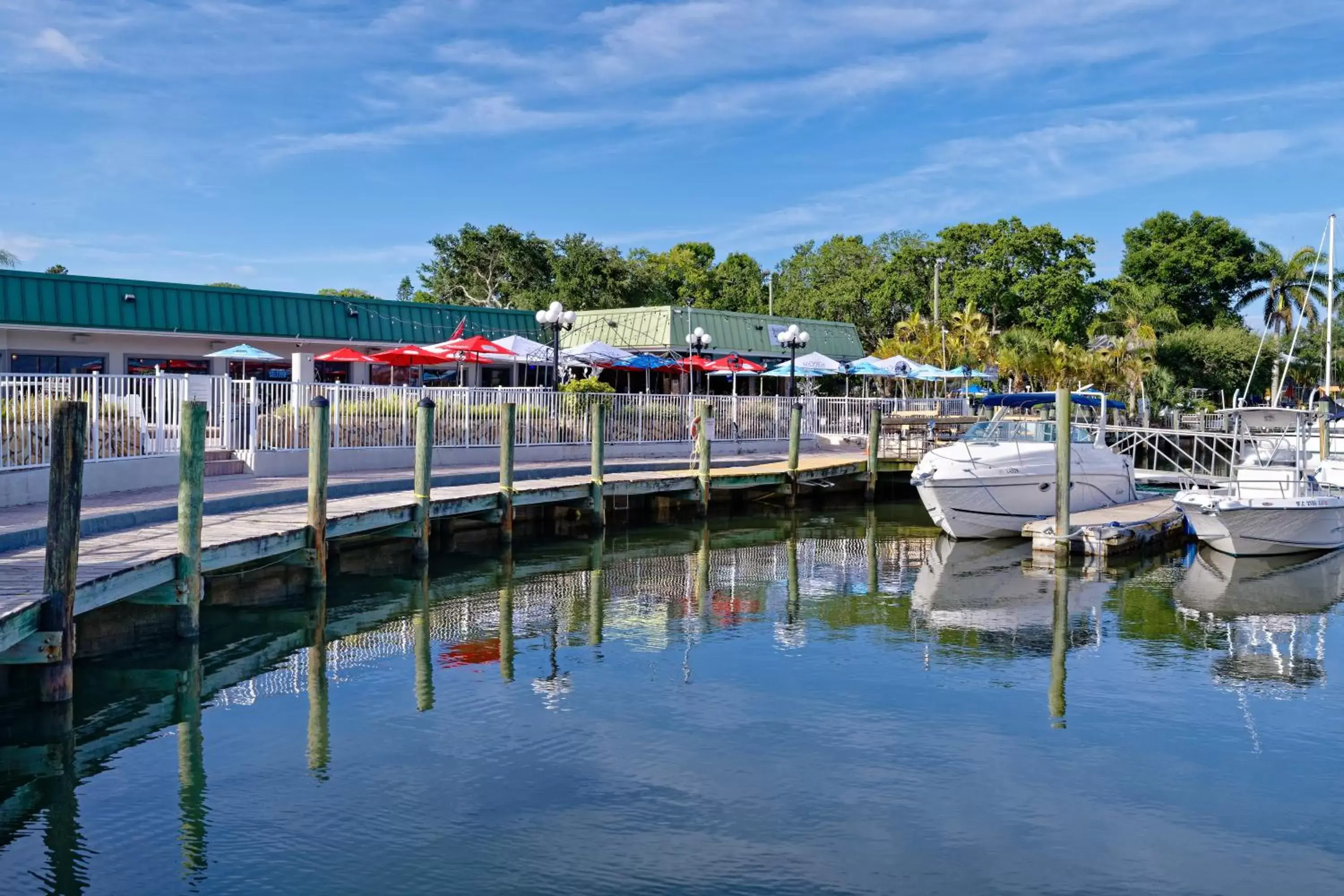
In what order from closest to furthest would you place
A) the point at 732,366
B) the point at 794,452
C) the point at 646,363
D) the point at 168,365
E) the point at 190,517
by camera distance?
1. the point at 190,517
2. the point at 794,452
3. the point at 168,365
4. the point at 646,363
5. the point at 732,366

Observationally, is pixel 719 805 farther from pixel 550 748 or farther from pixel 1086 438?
pixel 1086 438

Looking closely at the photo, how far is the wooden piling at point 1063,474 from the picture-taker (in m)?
22.0

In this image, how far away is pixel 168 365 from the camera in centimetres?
3231

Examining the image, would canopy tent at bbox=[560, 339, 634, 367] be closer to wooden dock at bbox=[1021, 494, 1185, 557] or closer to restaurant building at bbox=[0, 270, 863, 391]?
restaurant building at bbox=[0, 270, 863, 391]

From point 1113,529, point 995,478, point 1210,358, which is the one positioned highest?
point 1210,358

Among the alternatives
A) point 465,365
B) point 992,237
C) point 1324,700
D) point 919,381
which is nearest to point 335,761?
point 1324,700

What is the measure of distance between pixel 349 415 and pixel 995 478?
13.0 metres

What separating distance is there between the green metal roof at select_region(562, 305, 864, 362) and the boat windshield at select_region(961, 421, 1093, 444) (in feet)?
54.0

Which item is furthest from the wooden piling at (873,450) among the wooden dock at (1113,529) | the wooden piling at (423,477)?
the wooden piling at (423,477)

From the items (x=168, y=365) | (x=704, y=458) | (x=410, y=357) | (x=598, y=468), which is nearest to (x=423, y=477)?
(x=598, y=468)

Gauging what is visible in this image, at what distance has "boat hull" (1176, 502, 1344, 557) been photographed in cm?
2234

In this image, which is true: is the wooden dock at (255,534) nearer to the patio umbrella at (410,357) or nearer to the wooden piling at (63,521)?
the wooden piling at (63,521)

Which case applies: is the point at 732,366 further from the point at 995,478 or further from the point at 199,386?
the point at 199,386

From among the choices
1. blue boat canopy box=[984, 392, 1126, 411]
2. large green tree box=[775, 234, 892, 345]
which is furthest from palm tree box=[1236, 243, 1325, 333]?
blue boat canopy box=[984, 392, 1126, 411]
